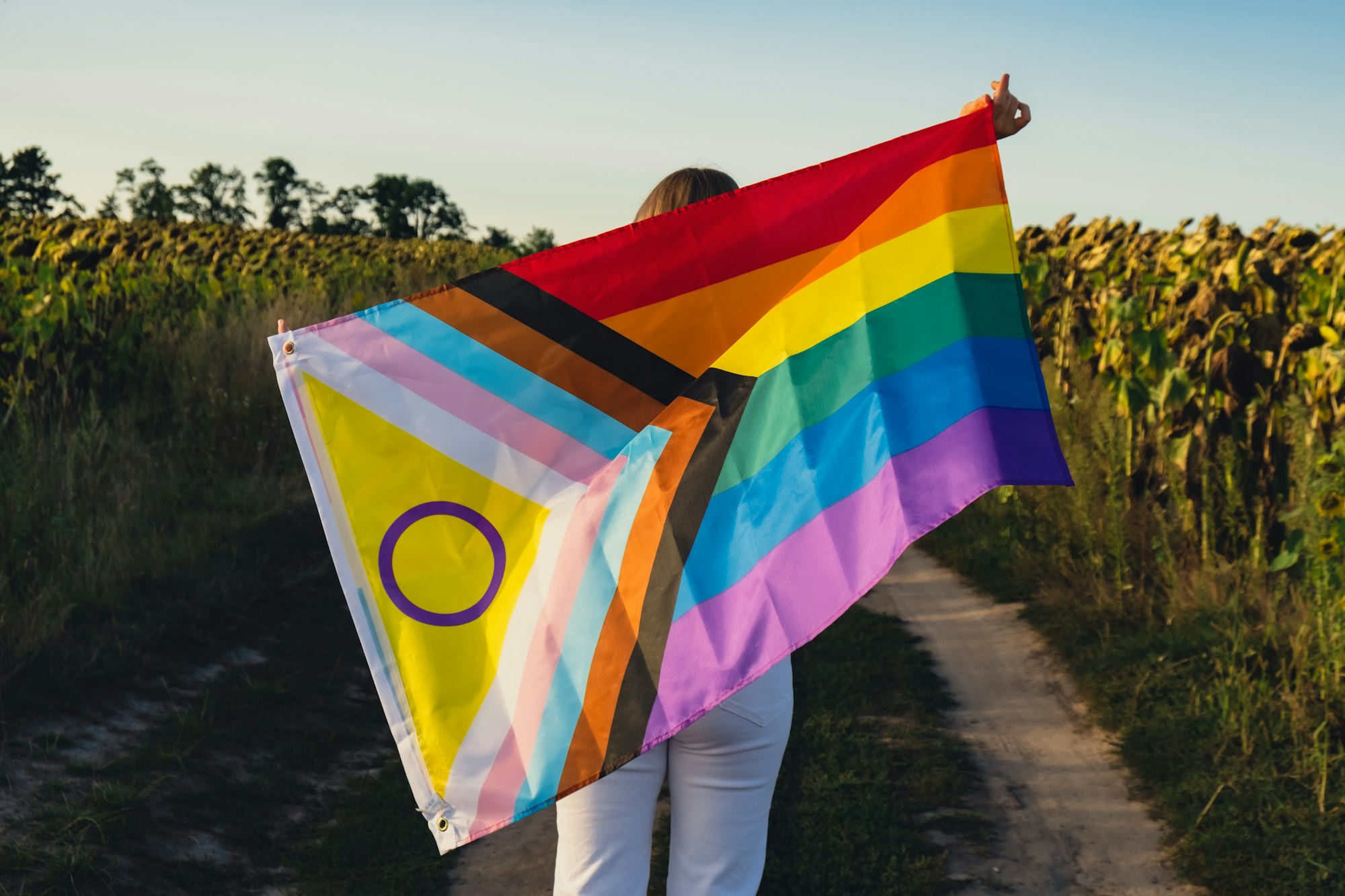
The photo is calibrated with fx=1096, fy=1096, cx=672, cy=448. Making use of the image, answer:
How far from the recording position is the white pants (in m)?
2.06

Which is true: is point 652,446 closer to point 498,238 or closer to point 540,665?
point 540,665

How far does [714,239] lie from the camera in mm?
2439

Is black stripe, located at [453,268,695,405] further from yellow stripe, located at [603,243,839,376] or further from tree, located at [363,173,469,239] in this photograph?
tree, located at [363,173,469,239]

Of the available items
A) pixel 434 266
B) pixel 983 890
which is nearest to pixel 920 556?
pixel 983 890

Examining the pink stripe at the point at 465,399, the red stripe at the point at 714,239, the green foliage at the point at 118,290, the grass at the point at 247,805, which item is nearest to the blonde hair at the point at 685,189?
the red stripe at the point at 714,239

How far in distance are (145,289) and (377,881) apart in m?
6.92

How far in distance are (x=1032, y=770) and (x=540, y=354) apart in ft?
10.5

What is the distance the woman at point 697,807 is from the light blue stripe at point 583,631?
76 mm

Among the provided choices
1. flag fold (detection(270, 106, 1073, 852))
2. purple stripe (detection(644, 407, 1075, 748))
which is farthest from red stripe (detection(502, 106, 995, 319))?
purple stripe (detection(644, 407, 1075, 748))

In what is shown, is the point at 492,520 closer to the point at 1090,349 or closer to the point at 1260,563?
the point at 1260,563

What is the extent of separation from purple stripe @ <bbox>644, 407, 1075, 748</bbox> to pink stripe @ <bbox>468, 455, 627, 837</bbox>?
23cm

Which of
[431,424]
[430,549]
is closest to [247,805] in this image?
[430,549]

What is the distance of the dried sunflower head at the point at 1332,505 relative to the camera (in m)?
4.16

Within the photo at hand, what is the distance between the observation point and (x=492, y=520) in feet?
7.61
